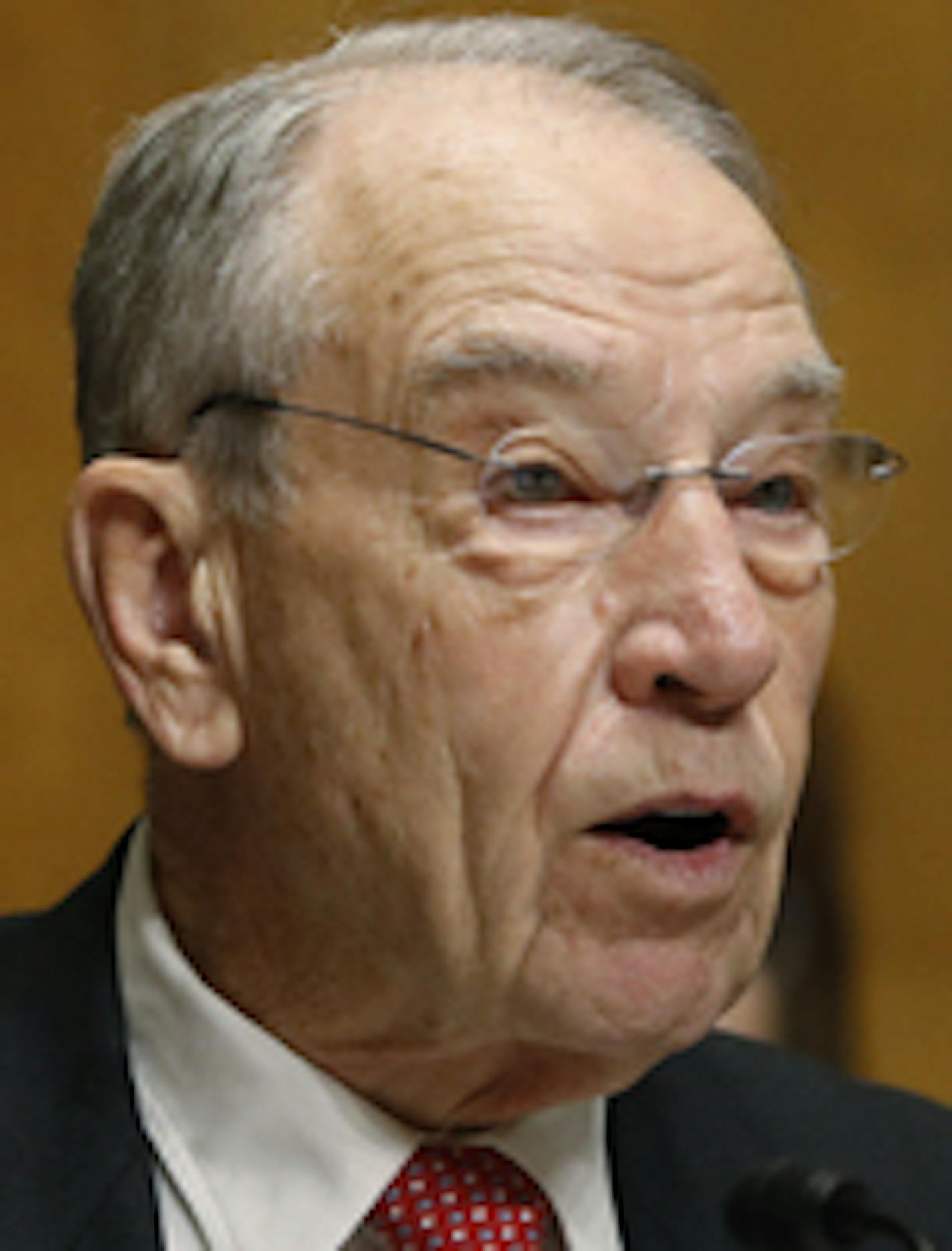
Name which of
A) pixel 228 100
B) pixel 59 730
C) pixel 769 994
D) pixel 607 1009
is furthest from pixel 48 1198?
pixel 769 994

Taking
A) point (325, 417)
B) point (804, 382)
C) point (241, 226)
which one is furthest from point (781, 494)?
point (241, 226)

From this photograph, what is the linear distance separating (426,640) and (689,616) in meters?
0.23

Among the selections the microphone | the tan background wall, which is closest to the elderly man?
the microphone

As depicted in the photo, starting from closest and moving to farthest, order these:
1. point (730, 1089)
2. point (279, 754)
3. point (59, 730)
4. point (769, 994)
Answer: point (279, 754) → point (730, 1089) → point (59, 730) → point (769, 994)

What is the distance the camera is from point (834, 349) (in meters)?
3.45

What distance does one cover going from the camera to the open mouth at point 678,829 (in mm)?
1688

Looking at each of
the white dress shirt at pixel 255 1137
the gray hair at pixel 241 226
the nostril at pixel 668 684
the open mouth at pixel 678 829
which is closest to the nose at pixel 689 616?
the nostril at pixel 668 684

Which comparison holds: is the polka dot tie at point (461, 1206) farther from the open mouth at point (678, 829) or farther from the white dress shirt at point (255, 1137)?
the open mouth at point (678, 829)

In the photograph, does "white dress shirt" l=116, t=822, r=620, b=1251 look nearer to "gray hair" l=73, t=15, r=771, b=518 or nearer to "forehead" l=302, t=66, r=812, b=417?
"gray hair" l=73, t=15, r=771, b=518

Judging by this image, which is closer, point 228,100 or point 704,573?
point 704,573

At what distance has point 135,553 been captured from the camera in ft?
5.94

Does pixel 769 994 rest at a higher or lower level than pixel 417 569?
lower

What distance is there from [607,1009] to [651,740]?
0.24 metres

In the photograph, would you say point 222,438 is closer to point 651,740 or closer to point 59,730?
point 651,740
